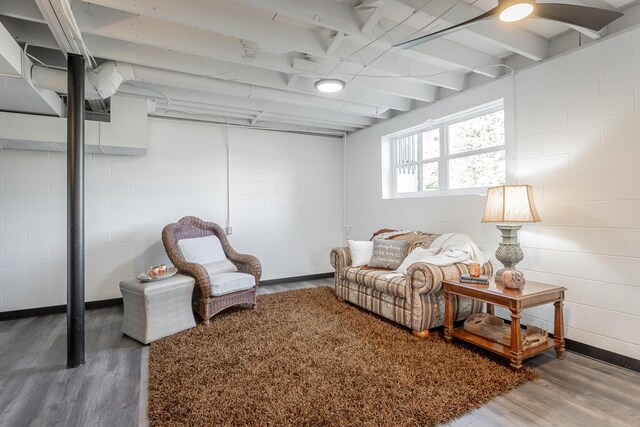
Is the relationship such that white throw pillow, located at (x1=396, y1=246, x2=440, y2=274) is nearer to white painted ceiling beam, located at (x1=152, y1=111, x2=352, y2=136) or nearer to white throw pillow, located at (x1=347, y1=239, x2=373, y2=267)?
white throw pillow, located at (x1=347, y1=239, x2=373, y2=267)

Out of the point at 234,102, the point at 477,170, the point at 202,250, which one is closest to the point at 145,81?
the point at 234,102

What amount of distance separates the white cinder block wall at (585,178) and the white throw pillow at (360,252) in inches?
49.0

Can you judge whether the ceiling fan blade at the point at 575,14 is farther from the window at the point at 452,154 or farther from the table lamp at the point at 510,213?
the window at the point at 452,154

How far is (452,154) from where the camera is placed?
3.77 metres

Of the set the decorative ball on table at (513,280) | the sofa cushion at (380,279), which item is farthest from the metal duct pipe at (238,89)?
the decorative ball on table at (513,280)

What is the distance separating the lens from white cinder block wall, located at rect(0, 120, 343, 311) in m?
3.57

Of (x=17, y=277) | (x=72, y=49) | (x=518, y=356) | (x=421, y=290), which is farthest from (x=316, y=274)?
(x=72, y=49)

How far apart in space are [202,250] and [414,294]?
2.43 m

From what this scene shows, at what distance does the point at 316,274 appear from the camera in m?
5.32

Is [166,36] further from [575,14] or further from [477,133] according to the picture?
[477,133]

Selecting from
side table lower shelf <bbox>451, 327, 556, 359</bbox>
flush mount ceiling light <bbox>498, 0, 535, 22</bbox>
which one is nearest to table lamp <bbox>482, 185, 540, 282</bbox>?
side table lower shelf <bbox>451, 327, 556, 359</bbox>

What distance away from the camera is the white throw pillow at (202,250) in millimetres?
3623

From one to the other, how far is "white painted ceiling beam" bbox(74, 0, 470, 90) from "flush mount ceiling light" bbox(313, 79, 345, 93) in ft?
0.61

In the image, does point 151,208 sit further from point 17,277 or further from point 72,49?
point 72,49
